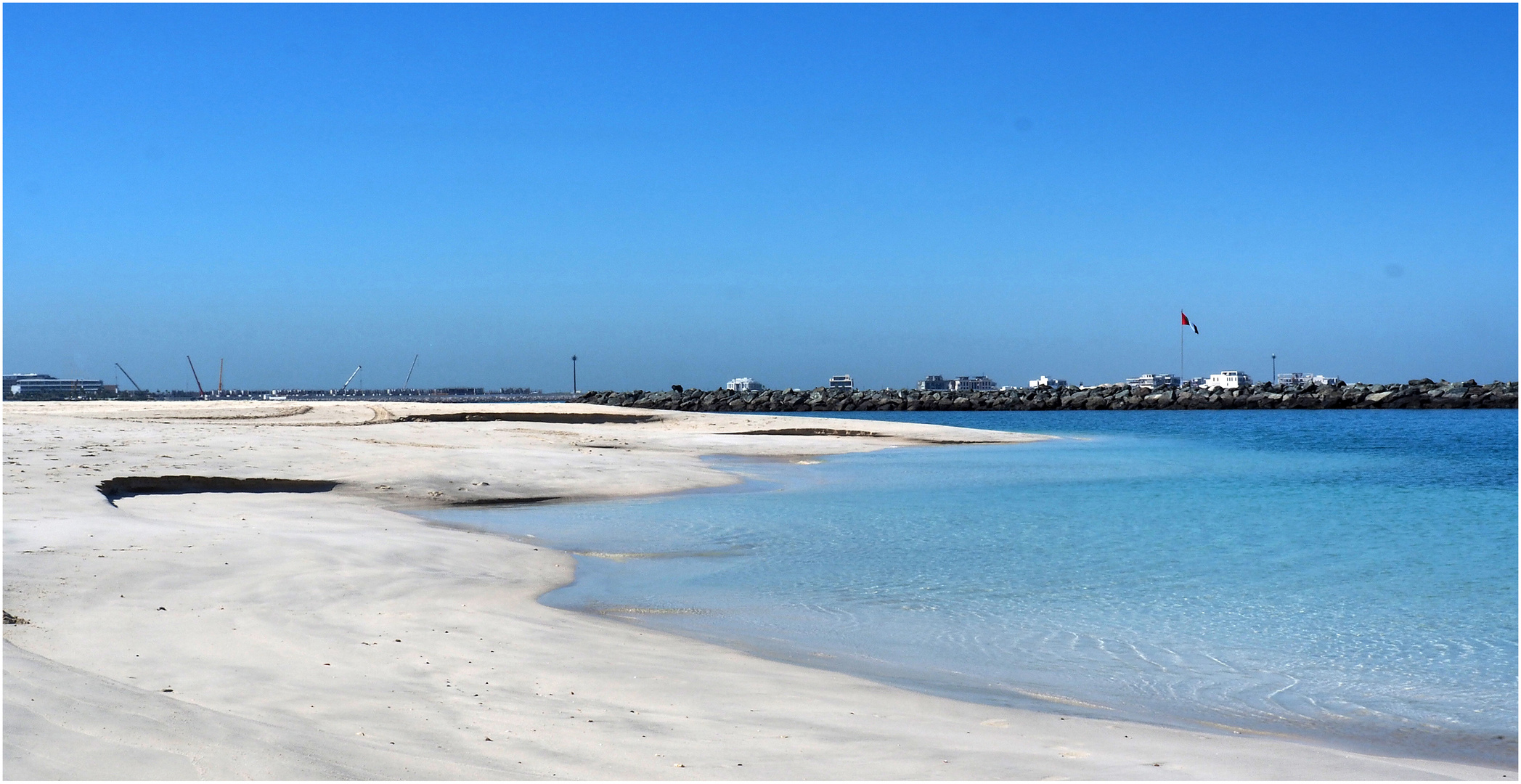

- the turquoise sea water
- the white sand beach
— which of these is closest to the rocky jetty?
the turquoise sea water

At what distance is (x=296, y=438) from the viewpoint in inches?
813

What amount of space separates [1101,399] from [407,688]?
274 feet

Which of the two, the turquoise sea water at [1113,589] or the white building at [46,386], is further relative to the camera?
the white building at [46,386]

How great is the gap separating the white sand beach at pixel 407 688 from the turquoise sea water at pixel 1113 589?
75 cm

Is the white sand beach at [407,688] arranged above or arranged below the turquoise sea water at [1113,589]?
above

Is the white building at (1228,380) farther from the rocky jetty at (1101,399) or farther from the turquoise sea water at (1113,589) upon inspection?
the turquoise sea water at (1113,589)

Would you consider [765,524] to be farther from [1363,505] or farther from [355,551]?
[1363,505]

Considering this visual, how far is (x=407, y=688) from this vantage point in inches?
204

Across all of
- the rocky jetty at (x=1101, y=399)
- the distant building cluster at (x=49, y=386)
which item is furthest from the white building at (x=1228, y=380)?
the distant building cluster at (x=49, y=386)

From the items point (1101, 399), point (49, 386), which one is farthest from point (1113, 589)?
point (49, 386)

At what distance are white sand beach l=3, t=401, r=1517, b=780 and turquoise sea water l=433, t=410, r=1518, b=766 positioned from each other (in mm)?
747

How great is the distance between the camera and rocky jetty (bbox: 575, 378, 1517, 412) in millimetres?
82062

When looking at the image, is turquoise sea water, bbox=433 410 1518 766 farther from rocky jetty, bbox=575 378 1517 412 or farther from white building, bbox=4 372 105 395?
white building, bbox=4 372 105 395

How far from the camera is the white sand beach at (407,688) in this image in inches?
156
